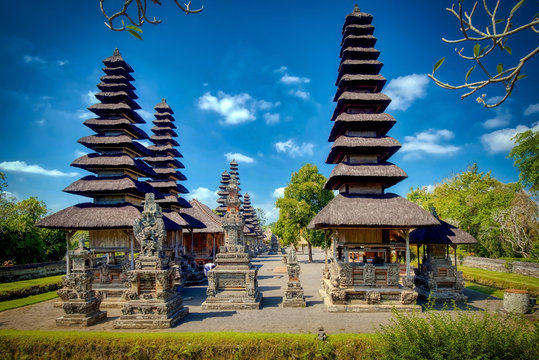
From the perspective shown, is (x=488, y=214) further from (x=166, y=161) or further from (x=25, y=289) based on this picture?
(x=25, y=289)

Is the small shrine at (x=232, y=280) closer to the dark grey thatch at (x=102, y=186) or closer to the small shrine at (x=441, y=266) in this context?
the dark grey thatch at (x=102, y=186)

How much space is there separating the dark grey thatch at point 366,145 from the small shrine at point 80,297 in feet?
42.6

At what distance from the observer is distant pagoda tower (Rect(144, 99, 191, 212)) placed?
2270cm

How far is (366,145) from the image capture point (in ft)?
46.0

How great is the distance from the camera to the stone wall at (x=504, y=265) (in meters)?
19.1

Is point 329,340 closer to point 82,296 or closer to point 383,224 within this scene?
point 383,224

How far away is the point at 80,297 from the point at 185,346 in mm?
6472

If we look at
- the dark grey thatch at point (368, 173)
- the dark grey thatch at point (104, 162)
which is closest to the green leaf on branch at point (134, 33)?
the dark grey thatch at point (368, 173)

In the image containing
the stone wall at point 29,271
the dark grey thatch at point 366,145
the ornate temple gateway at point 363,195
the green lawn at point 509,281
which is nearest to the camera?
the ornate temple gateway at point 363,195

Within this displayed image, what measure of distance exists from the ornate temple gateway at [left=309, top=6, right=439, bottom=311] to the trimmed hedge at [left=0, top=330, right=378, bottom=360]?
16.1 feet

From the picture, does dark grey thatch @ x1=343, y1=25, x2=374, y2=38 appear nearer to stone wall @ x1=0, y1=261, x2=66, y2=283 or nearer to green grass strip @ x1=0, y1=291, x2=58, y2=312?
green grass strip @ x1=0, y1=291, x2=58, y2=312

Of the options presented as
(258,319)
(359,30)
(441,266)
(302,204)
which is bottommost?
(258,319)

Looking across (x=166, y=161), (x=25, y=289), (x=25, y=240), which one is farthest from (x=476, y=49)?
(x=25, y=240)

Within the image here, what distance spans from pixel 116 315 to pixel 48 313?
320cm
